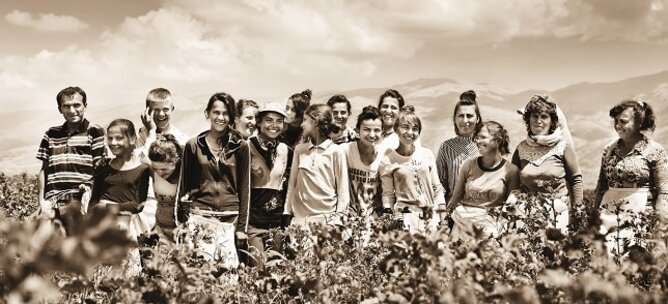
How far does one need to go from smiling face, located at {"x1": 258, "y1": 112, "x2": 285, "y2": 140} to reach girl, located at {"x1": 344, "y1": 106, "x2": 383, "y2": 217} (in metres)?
0.76

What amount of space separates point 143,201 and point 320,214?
5.61 ft

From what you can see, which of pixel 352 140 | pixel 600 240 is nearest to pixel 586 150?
pixel 352 140

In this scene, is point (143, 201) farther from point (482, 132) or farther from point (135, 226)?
point (482, 132)

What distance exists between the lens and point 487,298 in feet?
7.60

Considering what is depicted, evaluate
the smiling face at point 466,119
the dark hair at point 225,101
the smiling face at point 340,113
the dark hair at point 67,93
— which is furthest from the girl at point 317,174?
the dark hair at point 67,93

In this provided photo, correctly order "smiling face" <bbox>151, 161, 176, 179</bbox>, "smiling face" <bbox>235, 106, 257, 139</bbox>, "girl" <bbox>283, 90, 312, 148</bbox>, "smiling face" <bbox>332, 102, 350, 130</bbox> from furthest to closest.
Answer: "girl" <bbox>283, 90, 312, 148</bbox>, "smiling face" <bbox>332, 102, 350, 130</bbox>, "smiling face" <bbox>235, 106, 257, 139</bbox>, "smiling face" <bbox>151, 161, 176, 179</bbox>

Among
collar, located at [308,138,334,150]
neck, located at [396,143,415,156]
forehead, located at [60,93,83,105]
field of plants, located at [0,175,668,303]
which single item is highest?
forehead, located at [60,93,83,105]

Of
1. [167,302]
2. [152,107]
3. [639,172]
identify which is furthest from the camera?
→ [152,107]

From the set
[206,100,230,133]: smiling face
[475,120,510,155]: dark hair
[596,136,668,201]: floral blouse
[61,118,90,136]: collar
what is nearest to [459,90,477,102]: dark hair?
[475,120,510,155]: dark hair

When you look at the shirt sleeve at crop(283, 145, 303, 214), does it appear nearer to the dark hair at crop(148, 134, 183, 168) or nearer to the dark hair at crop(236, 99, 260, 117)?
the dark hair at crop(236, 99, 260, 117)

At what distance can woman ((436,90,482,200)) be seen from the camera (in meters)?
6.50

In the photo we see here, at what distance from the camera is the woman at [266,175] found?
609 cm

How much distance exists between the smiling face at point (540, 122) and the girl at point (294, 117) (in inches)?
105

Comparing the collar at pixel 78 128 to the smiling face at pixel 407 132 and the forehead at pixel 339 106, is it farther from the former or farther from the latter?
the smiling face at pixel 407 132
